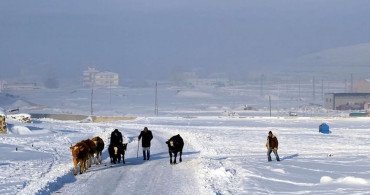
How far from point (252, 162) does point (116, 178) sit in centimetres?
789

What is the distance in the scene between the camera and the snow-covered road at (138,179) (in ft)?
53.7

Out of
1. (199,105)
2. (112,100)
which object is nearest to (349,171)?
(199,105)

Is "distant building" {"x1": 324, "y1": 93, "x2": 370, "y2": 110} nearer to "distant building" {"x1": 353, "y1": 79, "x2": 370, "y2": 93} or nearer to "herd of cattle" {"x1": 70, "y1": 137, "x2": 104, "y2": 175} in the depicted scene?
"distant building" {"x1": 353, "y1": 79, "x2": 370, "y2": 93}

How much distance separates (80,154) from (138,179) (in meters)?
2.30

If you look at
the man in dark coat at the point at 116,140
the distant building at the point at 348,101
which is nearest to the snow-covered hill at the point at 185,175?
the man in dark coat at the point at 116,140

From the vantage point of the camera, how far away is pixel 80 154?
19.7 metres

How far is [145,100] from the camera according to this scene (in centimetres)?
17062

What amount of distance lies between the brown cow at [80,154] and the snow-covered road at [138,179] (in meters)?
0.35

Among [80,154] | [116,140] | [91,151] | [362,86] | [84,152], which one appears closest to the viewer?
[80,154]

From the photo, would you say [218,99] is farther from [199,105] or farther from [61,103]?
[61,103]

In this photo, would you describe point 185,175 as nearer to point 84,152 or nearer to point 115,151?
point 84,152

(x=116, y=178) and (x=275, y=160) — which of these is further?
(x=275, y=160)

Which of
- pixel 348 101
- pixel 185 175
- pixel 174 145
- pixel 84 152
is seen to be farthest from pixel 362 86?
pixel 84 152

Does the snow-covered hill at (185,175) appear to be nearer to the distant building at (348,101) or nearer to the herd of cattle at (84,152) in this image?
the herd of cattle at (84,152)
